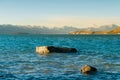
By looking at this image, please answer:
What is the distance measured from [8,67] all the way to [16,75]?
6.18m

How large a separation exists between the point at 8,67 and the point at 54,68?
506 centimetres

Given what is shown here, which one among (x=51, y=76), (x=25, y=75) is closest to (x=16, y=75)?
(x=25, y=75)

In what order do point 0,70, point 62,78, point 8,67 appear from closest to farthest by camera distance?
point 62,78 → point 0,70 → point 8,67

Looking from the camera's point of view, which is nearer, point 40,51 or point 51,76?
point 51,76

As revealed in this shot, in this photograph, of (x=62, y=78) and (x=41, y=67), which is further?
(x=41, y=67)

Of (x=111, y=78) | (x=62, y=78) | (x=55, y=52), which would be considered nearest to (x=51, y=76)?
(x=62, y=78)

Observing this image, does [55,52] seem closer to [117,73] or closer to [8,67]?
[8,67]

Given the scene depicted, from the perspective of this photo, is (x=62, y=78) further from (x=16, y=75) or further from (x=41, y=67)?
(x=41, y=67)

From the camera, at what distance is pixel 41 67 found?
37.3 m

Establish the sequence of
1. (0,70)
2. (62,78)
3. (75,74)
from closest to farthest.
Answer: (62,78)
(75,74)
(0,70)

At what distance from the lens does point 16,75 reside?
102 feet

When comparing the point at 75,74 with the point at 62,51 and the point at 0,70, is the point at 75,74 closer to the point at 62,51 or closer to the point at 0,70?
the point at 0,70

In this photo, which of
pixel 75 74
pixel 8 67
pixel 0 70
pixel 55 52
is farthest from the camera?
pixel 55 52

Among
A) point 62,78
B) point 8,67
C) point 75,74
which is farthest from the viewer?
point 8,67
